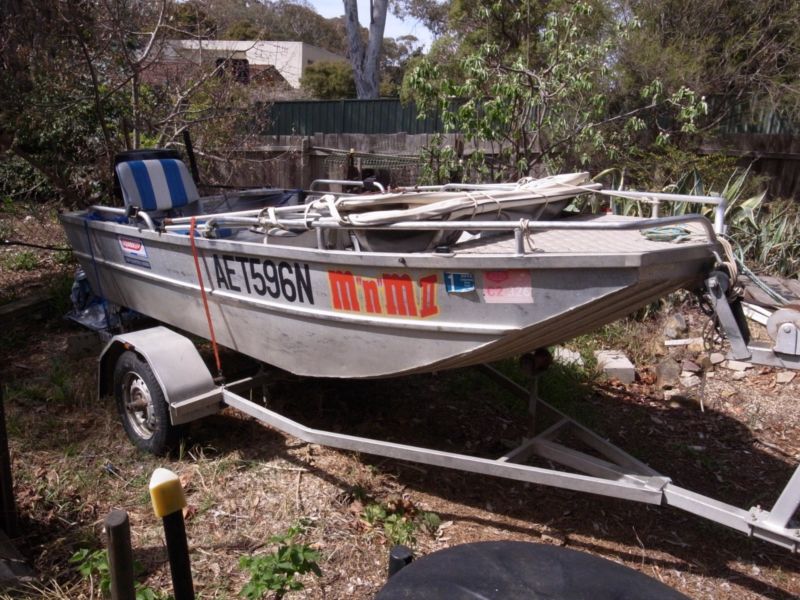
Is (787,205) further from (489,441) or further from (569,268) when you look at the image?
(569,268)

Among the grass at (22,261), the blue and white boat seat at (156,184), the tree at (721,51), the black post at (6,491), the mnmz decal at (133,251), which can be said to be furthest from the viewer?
the tree at (721,51)

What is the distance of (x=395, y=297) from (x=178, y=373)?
158 cm

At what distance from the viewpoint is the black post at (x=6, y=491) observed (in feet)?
10.9

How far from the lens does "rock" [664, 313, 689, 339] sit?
6238mm

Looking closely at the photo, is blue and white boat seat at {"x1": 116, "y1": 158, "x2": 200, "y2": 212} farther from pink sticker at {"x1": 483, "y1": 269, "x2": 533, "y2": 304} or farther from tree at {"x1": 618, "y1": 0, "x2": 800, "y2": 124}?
tree at {"x1": 618, "y1": 0, "x2": 800, "y2": 124}

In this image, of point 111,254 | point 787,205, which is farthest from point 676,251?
point 787,205

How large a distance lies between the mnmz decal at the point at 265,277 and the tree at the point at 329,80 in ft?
84.8

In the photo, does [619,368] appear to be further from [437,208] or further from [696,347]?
[437,208]

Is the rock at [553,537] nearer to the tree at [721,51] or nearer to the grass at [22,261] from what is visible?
the tree at [721,51]

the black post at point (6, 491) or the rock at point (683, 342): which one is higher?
the black post at point (6, 491)

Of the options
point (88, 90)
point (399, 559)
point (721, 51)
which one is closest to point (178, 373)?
point (399, 559)

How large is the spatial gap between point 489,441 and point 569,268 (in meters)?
2.18

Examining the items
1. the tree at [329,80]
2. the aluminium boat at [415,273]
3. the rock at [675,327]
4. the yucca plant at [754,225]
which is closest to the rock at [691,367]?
the rock at [675,327]

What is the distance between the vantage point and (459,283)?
305 cm
